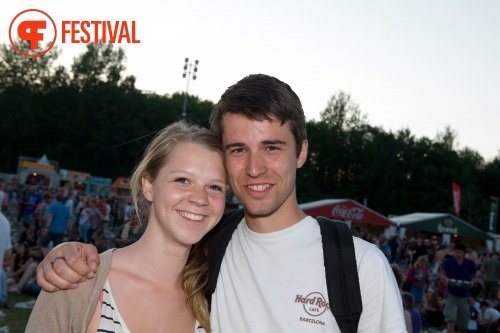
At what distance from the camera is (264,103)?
2.94m

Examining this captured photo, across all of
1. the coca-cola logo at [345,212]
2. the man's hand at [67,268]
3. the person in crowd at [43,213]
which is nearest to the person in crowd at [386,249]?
the coca-cola logo at [345,212]

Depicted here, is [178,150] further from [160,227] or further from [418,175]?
[418,175]

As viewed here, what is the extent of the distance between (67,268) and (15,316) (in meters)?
7.55

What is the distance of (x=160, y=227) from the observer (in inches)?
116

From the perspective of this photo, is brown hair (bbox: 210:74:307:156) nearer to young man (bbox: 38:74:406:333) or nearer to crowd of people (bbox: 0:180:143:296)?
young man (bbox: 38:74:406:333)

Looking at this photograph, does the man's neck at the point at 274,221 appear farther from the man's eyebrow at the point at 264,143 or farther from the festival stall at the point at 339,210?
the festival stall at the point at 339,210

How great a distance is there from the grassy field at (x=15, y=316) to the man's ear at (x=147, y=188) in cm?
622

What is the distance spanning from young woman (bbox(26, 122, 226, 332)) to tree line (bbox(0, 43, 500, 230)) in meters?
58.8

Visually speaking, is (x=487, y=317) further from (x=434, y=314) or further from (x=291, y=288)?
(x=291, y=288)

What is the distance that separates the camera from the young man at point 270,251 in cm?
255

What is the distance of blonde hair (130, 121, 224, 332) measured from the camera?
2945mm

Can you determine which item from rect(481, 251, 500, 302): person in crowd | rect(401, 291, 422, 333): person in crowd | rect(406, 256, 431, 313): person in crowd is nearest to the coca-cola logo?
rect(481, 251, 500, 302): person in crowd

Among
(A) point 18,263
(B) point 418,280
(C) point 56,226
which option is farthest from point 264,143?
(C) point 56,226

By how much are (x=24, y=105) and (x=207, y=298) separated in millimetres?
66726
